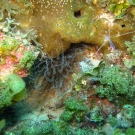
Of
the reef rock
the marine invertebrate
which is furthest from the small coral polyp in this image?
the reef rock

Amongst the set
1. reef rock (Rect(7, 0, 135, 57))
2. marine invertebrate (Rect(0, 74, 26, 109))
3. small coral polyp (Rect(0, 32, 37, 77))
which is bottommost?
marine invertebrate (Rect(0, 74, 26, 109))

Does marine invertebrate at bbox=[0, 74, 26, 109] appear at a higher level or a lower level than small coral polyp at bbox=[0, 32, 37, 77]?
lower

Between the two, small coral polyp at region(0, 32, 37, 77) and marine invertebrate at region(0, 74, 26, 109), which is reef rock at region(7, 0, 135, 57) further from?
marine invertebrate at region(0, 74, 26, 109)

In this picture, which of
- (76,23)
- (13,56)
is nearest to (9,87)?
(13,56)

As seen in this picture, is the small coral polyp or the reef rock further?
the reef rock

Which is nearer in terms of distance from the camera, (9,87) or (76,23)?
(9,87)

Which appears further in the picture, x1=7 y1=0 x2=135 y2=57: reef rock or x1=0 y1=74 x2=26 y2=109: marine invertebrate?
x1=7 y1=0 x2=135 y2=57: reef rock

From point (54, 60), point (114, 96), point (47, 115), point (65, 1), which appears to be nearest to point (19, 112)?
point (47, 115)

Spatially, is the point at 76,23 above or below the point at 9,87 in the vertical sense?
above

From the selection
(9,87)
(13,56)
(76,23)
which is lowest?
(9,87)

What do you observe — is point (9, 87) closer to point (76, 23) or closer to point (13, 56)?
point (13, 56)
